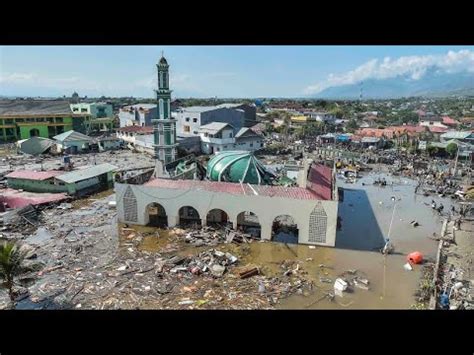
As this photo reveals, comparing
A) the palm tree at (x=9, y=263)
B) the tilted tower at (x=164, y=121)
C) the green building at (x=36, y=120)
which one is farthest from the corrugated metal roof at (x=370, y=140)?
the palm tree at (x=9, y=263)

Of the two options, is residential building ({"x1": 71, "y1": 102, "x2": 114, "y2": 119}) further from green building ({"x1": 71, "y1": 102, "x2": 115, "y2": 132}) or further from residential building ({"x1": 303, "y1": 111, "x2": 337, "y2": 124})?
residential building ({"x1": 303, "y1": 111, "x2": 337, "y2": 124})

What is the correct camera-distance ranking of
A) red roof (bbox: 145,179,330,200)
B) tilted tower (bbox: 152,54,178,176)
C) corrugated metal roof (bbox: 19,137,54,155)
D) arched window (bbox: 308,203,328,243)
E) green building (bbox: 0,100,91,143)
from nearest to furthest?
arched window (bbox: 308,203,328,243), red roof (bbox: 145,179,330,200), tilted tower (bbox: 152,54,178,176), corrugated metal roof (bbox: 19,137,54,155), green building (bbox: 0,100,91,143)

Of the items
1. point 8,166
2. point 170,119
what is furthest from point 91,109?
point 170,119

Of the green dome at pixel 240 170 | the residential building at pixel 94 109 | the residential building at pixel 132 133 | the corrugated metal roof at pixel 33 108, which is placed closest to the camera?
the green dome at pixel 240 170

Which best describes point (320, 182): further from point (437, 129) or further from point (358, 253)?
point (437, 129)

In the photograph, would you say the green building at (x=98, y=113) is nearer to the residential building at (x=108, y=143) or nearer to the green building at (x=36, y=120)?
the green building at (x=36, y=120)

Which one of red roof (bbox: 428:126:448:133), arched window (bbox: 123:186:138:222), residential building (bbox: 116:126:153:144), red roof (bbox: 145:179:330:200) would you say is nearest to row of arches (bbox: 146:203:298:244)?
arched window (bbox: 123:186:138:222)
